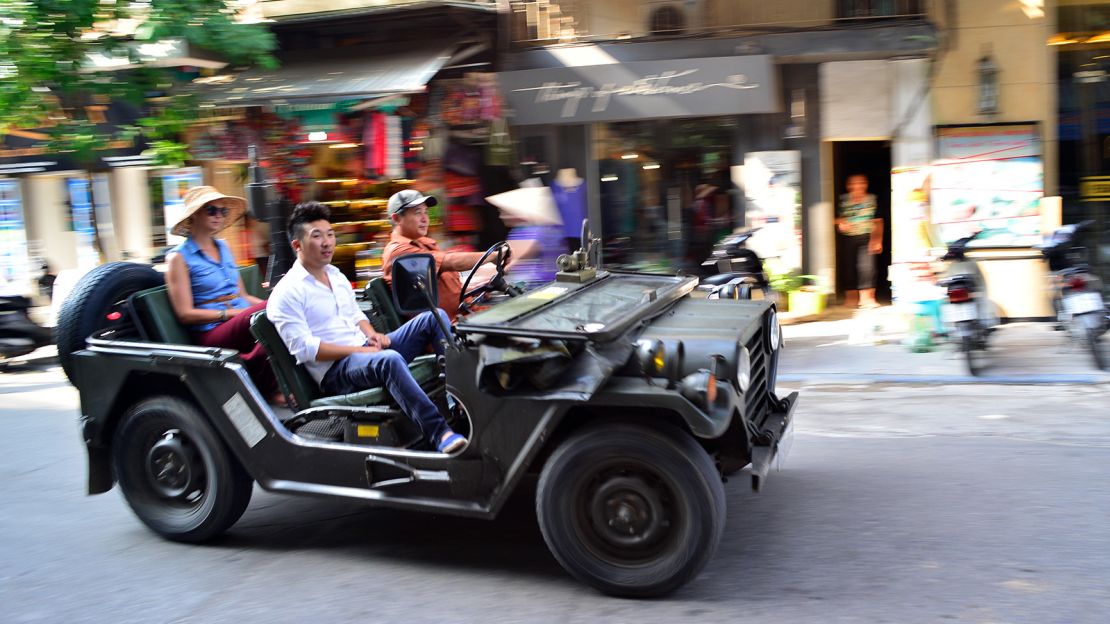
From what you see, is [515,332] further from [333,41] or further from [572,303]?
[333,41]

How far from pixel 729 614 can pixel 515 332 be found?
4.64 ft

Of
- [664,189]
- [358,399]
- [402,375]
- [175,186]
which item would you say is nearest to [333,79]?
[664,189]

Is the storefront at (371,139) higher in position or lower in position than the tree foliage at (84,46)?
lower

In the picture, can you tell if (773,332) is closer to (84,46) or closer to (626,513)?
(626,513)

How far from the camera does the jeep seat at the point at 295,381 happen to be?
4957 mm

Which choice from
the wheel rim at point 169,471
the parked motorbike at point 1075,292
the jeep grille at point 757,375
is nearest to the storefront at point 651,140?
the parked motorbike at point 1075,292

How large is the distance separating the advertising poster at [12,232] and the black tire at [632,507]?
45.2 feet

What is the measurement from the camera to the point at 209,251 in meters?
5.99

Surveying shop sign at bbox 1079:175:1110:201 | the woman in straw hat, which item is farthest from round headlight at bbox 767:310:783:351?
shop sign at bbox 1079:175:1110:201

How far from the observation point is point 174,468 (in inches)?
204

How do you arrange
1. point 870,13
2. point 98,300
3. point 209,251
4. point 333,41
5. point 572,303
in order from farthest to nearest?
1. point 333,41
2. point 870,13
3. point 209,251
4. point 98,300
5. point 572,303

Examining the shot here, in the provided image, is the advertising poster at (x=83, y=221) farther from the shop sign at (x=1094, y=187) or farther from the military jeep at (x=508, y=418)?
the shop sign at (x=1094, y=187)

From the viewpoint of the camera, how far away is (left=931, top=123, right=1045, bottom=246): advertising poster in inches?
428

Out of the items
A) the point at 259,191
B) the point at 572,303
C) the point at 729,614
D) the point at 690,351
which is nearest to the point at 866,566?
the point at 729,614
